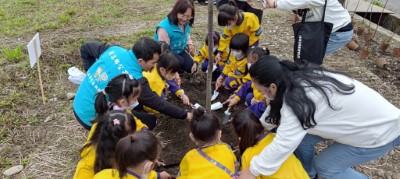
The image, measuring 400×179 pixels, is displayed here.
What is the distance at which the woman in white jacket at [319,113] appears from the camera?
1927 millimetres

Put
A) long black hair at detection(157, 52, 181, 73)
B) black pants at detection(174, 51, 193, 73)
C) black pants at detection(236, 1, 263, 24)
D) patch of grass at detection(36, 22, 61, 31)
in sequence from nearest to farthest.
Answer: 1. long black hair at detection(157, 52, 181, 73)
2. black pants at detection(174, 51, 193, 73)
3. black pants at detection(236, 1, 263, 24)
4. patch of grass at detection(36, 22, 61, 31)

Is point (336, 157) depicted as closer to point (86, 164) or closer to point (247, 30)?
point (86, 164)

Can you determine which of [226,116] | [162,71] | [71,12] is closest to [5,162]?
[162,71]

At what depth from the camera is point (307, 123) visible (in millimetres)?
1921

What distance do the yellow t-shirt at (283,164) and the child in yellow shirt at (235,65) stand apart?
154 centimetres

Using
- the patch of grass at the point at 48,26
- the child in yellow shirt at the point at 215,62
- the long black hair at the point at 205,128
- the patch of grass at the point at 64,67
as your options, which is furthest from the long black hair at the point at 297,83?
the patch of grass at the point at 48,26

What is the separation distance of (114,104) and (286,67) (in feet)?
4.28

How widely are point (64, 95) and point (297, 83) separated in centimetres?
289

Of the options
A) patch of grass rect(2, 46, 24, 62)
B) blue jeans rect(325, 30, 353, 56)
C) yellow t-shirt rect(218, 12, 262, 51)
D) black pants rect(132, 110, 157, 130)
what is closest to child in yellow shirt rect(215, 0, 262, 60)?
yellow t-shirt rect(218, 12, 262, 51)

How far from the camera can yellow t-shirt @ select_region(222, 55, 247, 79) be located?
152 inches

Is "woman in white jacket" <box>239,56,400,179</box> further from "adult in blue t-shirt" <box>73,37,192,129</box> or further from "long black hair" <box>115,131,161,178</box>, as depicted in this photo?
"adult in blue t-shirt" <box>73,37,192,129</box>

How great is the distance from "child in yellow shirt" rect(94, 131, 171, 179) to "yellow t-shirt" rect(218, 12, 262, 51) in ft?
7.85

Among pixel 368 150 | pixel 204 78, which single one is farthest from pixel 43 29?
pixel 368 150

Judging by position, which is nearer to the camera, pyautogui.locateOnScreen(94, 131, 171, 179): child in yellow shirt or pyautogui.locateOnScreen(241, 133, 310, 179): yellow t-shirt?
pyautogui.locateOnScreen(94, 131, 171, 179): child in yellow shirt
